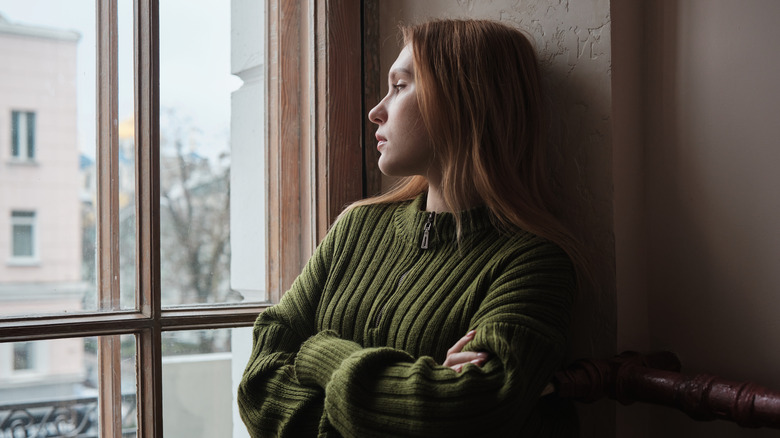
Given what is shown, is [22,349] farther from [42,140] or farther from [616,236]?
[616,236]

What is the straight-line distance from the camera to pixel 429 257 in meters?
1.18

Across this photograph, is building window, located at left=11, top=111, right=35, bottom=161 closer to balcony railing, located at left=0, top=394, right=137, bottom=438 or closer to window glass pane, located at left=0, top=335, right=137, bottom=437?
window glass pane, located at left=0, top=335, right=137, bottom=437

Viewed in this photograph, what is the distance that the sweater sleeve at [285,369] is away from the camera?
1.10 m

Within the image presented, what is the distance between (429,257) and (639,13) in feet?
1.85

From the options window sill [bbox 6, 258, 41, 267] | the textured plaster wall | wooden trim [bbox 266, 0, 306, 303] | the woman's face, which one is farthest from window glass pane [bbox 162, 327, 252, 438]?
the textured plaster wall

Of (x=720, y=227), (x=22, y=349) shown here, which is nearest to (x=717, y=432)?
(x=720, y=227)

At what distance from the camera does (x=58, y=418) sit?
4.16 feet

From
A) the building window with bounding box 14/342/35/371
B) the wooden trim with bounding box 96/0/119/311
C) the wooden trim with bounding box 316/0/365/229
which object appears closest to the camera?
the building window with bounding box 14/342/35/371

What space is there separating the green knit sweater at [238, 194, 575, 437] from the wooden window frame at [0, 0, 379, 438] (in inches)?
7.4

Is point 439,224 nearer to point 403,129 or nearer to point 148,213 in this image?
point 403,129

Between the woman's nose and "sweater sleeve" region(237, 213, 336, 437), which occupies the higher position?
the woman's nose

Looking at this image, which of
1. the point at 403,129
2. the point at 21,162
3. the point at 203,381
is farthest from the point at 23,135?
the point at 403,129

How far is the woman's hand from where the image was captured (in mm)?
928

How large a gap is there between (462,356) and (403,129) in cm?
44
